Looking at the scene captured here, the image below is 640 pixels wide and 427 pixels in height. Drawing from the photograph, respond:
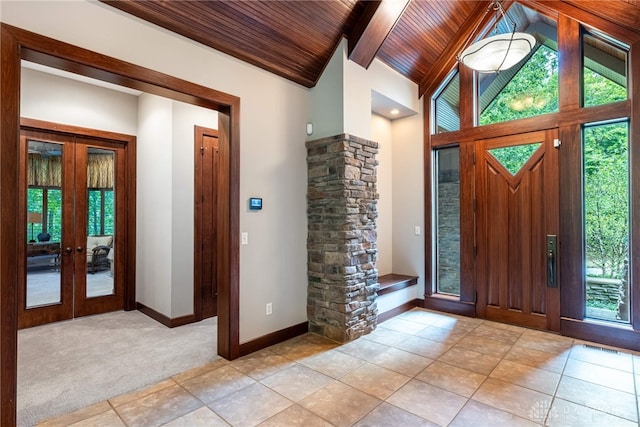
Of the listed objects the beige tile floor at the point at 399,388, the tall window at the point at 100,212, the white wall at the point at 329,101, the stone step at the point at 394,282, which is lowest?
the beige tile floor at the point at 399,388

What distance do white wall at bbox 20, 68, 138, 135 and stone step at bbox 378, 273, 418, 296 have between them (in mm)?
4156

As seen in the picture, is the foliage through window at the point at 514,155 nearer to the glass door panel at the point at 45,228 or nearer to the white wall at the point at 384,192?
the white wall at the point at 384,192

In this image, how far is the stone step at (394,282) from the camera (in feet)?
13.7

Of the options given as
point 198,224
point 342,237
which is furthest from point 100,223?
point 342,237

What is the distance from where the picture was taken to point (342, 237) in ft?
11.2

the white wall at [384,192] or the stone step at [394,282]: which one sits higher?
the white wall at [384,192]

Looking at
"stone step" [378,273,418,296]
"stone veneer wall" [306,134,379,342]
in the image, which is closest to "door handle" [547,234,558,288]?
"stone step" [378,273,418,296]

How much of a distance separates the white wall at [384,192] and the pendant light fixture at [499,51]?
5.98 feet

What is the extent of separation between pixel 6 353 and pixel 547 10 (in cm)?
585

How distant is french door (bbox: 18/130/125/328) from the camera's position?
388 centimetres

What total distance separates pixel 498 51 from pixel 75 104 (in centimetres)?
498

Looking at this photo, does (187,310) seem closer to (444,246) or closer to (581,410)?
(444,246)

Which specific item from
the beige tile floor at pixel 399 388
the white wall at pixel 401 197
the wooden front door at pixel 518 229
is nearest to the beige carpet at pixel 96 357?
the beige tile floor at pixel 399 388

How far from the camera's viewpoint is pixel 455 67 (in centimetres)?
447
